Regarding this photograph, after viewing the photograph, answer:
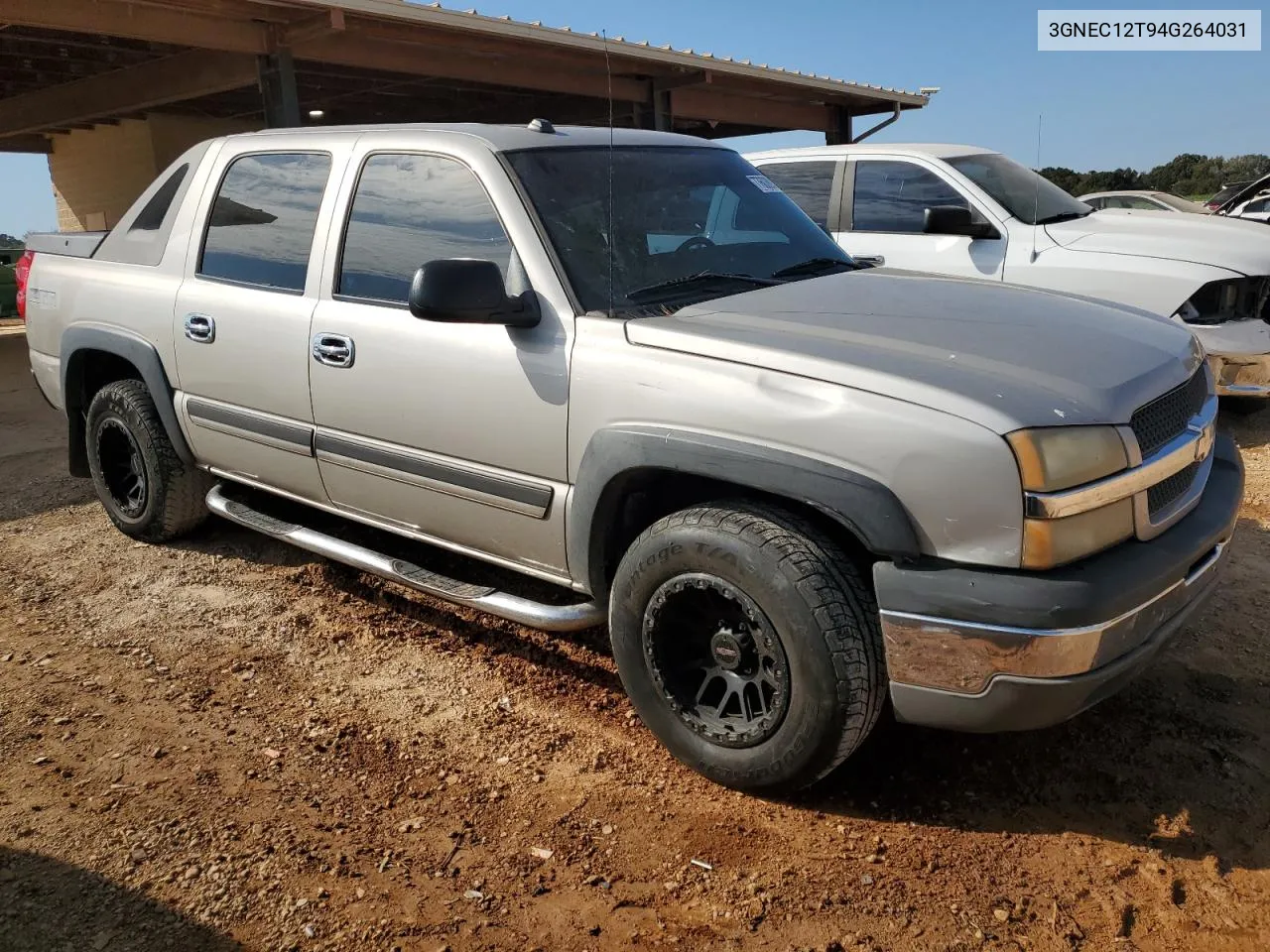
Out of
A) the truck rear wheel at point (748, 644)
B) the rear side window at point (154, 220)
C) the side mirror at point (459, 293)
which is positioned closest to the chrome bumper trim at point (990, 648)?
the truck rear wheel at point (748, 644)

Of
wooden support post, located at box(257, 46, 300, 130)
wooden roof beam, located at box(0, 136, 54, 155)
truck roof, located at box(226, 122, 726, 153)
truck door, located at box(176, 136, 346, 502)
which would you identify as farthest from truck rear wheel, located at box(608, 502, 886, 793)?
wooden roof beam, located at box(0, 136, 54, 155)

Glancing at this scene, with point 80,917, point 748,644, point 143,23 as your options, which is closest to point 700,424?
point 748,644

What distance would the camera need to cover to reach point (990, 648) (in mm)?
2311

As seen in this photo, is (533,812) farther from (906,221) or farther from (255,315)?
(906,221)

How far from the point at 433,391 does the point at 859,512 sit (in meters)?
1.52

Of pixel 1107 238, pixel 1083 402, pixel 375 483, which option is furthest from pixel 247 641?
pixel 1107 238

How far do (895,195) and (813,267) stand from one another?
12.4ft

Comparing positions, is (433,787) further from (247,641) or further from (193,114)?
(193,114)

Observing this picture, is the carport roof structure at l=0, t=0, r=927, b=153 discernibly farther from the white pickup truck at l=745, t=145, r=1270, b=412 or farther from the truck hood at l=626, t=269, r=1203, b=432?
the truck hood at l=626, t=269, r=1203, b=432

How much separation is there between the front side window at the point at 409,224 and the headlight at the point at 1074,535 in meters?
1.76

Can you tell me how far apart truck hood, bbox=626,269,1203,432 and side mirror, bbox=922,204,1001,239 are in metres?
2.60

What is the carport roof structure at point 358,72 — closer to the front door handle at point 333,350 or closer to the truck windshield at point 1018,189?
the truck windshield at point 1018,189

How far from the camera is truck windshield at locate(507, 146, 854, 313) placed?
3104 mm

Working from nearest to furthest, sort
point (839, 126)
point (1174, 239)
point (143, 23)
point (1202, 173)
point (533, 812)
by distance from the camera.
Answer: point (533, 812), point (1174, 239), point (143, 23), point (839, 126), point (1202, 173)
